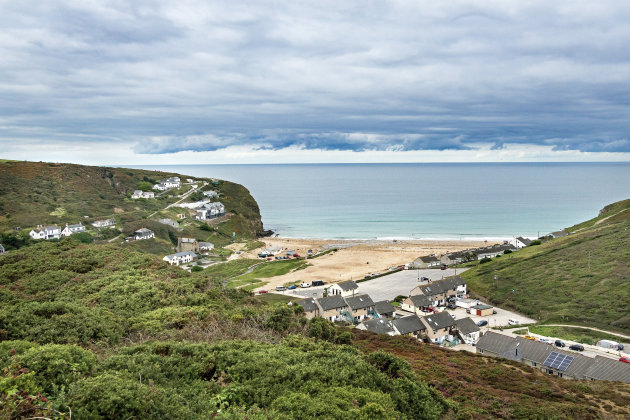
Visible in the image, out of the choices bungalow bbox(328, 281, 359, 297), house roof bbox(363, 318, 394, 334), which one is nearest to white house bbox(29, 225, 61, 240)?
bungalow bbox(328, 281, 359, 297)

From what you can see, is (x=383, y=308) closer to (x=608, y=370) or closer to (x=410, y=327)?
(x=410, y=327)

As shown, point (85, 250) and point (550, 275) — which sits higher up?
point (85, 250)

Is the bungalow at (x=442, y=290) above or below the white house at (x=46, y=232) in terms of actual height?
below

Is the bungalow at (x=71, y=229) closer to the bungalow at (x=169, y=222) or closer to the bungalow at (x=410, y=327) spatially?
the bungalow at (x=169, y=222)

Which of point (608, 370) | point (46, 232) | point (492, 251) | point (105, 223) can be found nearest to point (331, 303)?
point (608, 370)

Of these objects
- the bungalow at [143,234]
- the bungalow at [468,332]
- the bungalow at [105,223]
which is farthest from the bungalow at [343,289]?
the bungalow at [105,223]

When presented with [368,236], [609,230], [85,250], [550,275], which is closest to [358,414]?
[85,250]

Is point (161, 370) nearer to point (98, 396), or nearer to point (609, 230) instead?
point (98, 396)
